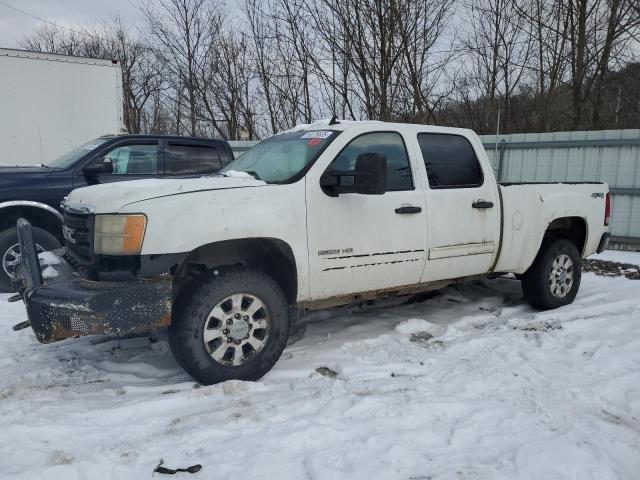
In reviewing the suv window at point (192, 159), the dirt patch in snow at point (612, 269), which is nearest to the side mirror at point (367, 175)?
the suv window at point (192, 159)

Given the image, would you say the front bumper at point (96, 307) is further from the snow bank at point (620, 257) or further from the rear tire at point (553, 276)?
the snow bank at point (620, 257)

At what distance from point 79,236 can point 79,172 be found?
2.99 m

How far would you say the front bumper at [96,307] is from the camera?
9.82ft

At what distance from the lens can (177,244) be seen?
3168 mm

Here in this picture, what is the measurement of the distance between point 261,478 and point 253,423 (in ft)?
1.76

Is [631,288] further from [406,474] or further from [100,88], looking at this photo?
[100,88]

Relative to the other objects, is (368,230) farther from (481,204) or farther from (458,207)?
(481,204)

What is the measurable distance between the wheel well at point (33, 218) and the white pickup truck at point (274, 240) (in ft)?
8.33

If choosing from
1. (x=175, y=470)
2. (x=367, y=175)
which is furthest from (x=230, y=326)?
(x=367, y=175)

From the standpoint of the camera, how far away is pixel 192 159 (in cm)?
677

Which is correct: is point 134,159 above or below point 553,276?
above

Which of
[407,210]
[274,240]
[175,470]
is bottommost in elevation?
[175,470]

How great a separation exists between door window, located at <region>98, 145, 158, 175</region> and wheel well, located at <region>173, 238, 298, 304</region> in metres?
3.36

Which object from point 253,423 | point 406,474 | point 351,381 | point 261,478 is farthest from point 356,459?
point 351,381
